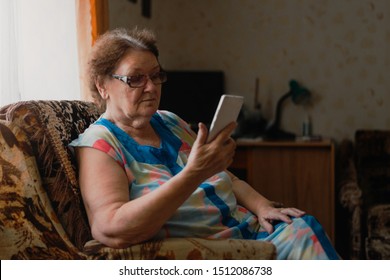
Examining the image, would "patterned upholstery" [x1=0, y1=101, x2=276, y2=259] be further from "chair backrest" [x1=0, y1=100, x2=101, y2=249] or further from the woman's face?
the woman's face

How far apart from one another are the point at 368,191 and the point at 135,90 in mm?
1501

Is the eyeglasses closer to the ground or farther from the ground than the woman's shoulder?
farther from the ground

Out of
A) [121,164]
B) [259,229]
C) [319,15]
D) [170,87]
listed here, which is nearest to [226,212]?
[259,229]

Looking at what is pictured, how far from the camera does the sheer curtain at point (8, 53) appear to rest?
133 centimetres

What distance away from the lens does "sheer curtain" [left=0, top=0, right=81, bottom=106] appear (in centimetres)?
135

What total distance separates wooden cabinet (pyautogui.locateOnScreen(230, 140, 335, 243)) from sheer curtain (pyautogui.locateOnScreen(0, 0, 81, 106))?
3.39 feet

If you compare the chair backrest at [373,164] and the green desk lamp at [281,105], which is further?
A: the green desk lamp at [281,105]

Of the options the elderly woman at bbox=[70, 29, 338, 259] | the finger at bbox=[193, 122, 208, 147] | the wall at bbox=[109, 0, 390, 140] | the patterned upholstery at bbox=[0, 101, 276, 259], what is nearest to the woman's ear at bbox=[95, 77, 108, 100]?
the elderly woman at bbox=[70, 29, 338, 259]

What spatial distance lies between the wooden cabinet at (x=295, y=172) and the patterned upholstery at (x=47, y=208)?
1.47 metres

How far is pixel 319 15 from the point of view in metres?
2.69

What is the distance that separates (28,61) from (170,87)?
1168 mm

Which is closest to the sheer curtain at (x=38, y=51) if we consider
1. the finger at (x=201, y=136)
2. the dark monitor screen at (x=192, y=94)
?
the finger at (x=201, y=136)

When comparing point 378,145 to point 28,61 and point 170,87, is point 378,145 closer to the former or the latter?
point 170,87

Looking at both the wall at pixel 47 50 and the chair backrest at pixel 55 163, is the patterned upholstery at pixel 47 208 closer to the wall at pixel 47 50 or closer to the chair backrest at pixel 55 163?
the chair backrest at pixel 55 163
